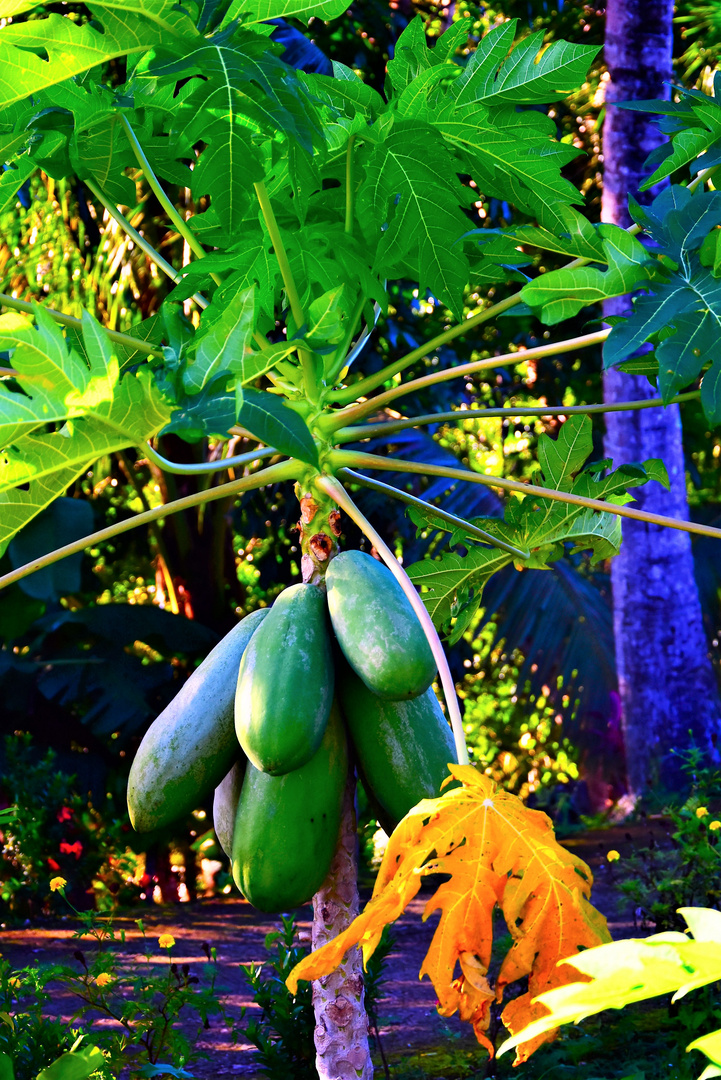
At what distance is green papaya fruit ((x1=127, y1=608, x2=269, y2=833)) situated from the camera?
1187 mm

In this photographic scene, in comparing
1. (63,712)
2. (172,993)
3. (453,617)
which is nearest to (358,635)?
(453,617)

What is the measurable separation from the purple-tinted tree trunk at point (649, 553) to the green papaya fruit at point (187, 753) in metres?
3.12

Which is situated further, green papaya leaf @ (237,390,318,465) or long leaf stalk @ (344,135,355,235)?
long leaf stalk @ (344,135,355,235)

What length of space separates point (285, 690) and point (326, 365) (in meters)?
0.47

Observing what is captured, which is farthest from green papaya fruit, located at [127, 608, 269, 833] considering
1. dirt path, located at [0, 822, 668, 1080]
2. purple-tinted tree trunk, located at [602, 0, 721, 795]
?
purple-tinted tree trunk, located at [602, 0, 721, 795]

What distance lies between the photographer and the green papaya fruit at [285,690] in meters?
1.07

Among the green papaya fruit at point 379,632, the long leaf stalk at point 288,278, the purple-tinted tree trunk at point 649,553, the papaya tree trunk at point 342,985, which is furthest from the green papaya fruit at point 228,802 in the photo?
the purple-tinted tree trunk at point 649,553

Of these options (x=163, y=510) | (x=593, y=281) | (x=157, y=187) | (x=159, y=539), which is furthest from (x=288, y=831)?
(x=159, y=539)

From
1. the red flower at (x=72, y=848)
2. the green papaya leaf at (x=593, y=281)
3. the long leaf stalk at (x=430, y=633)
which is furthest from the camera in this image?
the red flower at (x=72, y=848)

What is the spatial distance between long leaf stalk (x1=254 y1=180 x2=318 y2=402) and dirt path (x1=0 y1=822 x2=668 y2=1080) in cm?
157

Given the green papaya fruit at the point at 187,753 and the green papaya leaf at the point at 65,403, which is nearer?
the green papaya leaf at the point at 65,403

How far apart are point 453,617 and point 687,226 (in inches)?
29.1

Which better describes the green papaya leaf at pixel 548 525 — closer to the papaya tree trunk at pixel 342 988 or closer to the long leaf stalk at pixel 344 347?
the long leaf stalk at pixel 344 347

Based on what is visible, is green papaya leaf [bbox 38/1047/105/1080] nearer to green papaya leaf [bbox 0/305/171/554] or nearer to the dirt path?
the dirt path
